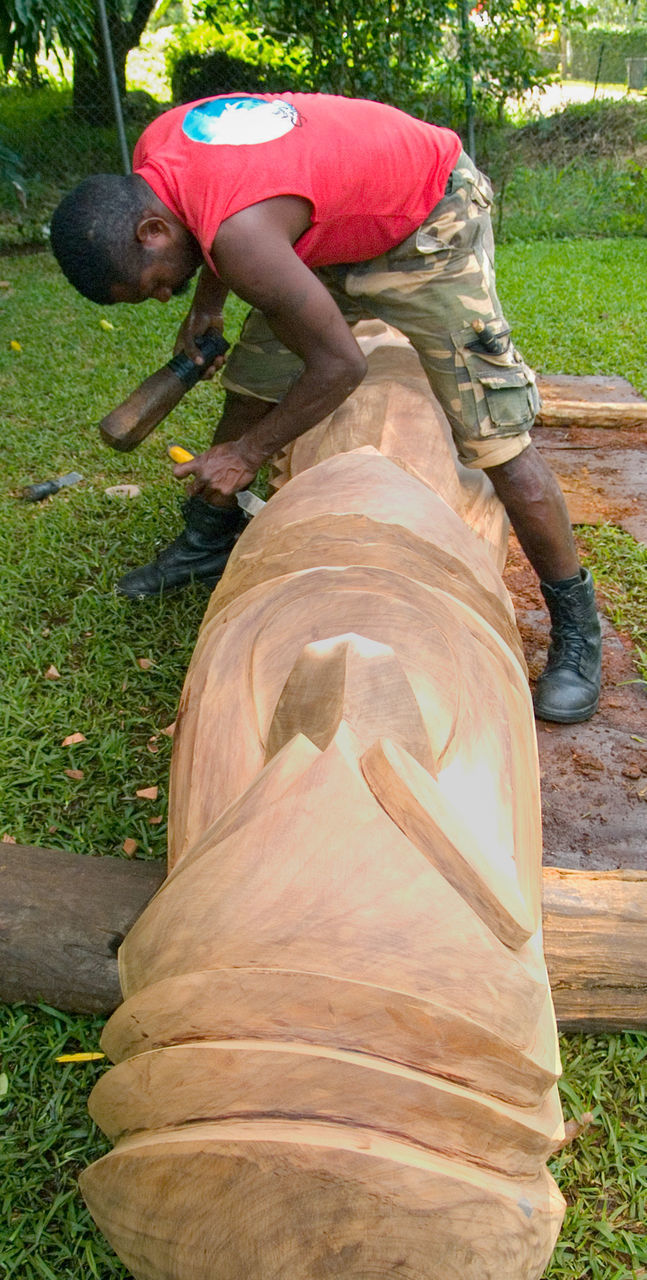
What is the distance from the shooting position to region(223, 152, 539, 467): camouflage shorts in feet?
7.38

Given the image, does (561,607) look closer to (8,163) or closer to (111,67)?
(111,67)

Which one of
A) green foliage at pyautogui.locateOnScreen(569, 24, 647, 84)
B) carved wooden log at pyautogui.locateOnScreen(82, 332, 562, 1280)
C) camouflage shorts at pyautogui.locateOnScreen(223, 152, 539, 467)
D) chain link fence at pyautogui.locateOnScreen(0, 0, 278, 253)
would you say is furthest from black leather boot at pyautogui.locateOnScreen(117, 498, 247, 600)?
green foliage at pyautogui.locateOnScreen(569, 24, 647, 84)

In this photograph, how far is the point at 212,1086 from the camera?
3.18 ft

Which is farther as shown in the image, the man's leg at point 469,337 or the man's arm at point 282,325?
the man's leg at point 469,337

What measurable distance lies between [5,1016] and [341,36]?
26.3ft

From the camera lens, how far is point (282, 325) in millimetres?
2027

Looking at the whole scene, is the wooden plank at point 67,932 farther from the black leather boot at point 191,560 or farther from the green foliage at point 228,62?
the green foliage at point 228,62

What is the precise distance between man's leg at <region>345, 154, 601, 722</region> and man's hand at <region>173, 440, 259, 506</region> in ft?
1.65

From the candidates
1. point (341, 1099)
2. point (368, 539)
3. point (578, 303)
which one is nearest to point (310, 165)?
point (368, 539)

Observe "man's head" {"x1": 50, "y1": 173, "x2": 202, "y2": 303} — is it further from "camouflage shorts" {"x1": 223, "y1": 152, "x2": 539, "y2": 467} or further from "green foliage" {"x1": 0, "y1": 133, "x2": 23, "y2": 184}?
"green foliage" {"x1": 0, "y1": 133, "x2": 23, "y2": 184}

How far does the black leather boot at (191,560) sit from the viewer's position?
308 cm

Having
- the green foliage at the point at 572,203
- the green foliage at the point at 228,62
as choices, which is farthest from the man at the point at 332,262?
the green foliage at the point at 228,62

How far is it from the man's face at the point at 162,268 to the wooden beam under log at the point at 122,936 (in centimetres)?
122

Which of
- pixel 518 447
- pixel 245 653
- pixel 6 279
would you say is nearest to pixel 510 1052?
pixel 245 653
